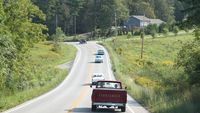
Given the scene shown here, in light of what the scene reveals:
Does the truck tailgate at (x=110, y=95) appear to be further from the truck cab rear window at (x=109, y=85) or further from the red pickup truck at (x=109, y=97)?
the truck cab rear window at (x=109, y=85)

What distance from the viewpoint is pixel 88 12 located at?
178 m

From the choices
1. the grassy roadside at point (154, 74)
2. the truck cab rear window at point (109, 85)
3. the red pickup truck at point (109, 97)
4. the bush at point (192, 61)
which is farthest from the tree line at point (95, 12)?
the red pickup truck at point (109, 97)

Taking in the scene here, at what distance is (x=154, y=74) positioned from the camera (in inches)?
2480

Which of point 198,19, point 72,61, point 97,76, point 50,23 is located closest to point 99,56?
point 72,61

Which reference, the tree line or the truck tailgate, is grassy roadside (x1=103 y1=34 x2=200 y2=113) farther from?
the tree line

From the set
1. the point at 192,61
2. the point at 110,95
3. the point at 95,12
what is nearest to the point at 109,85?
the point at 110,95

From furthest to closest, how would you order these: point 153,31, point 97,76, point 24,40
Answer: point 153,31, point 97,76, point 24,40

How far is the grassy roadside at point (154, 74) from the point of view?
22.8 meters

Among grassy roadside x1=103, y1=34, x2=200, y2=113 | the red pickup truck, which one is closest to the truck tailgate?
the red pickup truck

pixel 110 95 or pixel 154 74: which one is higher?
pixel 110 95

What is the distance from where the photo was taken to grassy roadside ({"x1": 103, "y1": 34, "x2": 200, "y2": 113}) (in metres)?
22.8

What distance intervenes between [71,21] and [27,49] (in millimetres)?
137662

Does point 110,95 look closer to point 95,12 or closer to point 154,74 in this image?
point 154,74

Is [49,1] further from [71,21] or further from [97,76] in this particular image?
[97,76]
